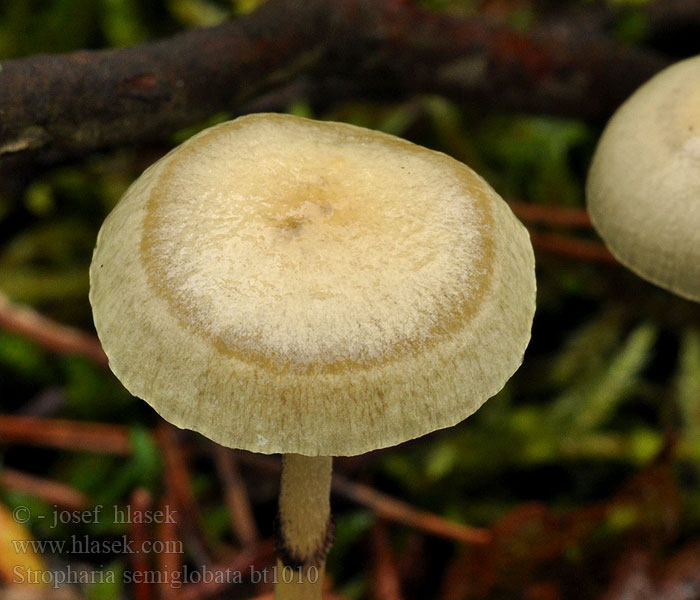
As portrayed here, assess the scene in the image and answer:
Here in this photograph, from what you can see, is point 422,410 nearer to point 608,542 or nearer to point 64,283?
point 608,542

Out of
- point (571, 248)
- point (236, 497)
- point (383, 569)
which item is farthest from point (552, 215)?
point (236, 497)

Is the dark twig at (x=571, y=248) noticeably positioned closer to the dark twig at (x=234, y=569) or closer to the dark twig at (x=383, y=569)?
the dark twig at (x=383, y=569)

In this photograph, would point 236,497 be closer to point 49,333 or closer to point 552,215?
point 49,333

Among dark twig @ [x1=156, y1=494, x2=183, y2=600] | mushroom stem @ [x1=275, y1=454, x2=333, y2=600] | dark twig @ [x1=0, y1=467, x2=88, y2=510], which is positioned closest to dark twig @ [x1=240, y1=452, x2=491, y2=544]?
dark twig @ [x1=156, y1=494, x2=183, y2=600]

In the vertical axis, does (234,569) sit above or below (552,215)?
below

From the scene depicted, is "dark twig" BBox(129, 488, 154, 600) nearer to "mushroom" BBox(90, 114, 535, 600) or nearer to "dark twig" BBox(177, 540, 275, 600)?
"dark twig" BBox(177, 540, 275, 600)

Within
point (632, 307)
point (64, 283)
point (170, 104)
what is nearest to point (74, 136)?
point (170, 104)

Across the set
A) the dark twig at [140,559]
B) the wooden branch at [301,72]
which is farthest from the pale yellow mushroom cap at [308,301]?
the dark twig at [140,559]
